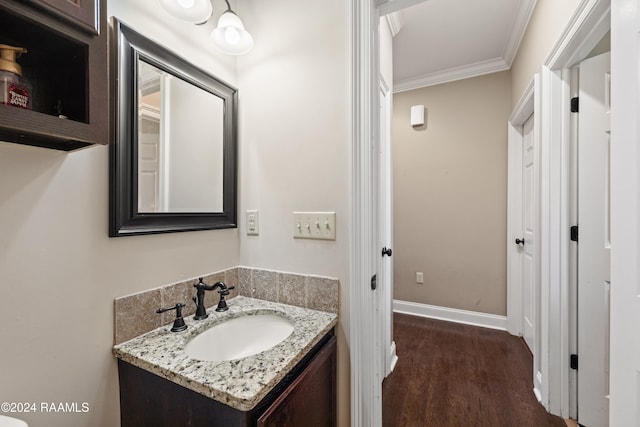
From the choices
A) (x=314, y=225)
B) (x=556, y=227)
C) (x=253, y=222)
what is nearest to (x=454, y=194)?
(x=556, y=227)

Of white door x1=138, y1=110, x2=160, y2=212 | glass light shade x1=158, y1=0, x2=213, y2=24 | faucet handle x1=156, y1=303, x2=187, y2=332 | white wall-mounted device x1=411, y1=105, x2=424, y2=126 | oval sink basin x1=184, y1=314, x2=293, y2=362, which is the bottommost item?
oval sink basin x1=184, y1=314, x2=293, y2=362

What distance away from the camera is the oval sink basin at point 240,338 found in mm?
966

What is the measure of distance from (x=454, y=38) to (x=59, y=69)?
2641 mm

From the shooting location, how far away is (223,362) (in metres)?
0.75

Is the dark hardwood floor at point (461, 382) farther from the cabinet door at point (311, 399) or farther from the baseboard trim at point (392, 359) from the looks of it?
the cabinet door at point (311, 399)

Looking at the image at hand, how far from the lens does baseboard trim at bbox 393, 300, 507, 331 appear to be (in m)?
2.62

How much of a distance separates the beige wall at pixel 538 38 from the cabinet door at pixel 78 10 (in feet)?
6.05

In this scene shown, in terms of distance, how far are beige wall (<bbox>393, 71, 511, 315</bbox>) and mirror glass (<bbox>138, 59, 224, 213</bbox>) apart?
2318 mm

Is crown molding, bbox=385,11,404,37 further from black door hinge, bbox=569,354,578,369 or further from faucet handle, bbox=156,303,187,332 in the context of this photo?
black door hinge, bbox=569,354,578,369

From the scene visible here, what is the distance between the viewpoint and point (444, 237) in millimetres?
2844

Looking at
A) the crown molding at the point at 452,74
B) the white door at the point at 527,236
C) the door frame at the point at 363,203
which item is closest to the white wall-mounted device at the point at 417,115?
the crown molding at the point at 452,74

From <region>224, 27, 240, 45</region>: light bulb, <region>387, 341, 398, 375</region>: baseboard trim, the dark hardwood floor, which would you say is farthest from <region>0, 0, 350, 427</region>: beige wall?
<region>387, 341, 398, 375</region>: baseboard trim

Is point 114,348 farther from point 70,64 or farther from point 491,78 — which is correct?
point 491,78

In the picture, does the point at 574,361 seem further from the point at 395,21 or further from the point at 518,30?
the point at 395,21
